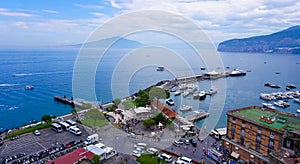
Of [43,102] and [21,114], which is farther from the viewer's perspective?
[43,102]

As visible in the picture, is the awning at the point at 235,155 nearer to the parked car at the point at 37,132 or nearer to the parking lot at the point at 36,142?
the parking lot at the point at 36,142

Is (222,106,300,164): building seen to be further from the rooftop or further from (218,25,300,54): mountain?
(218,25,300,54): mountain

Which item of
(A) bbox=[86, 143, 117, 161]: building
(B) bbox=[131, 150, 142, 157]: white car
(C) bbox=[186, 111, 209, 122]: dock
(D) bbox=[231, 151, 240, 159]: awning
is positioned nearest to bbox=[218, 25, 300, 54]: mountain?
(C) bbox=[186, 111, 209, 122]: dock

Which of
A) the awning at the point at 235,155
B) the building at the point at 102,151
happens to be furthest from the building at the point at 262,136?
the building at the point at 102,151

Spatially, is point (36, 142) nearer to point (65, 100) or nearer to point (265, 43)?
point (65, 100)

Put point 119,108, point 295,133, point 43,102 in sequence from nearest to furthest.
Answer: point 295,133, point 119,108, point 43,102

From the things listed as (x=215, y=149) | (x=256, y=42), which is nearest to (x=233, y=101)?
(x=215, y=149)

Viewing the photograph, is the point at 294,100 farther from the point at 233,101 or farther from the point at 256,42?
the point at 256,42
